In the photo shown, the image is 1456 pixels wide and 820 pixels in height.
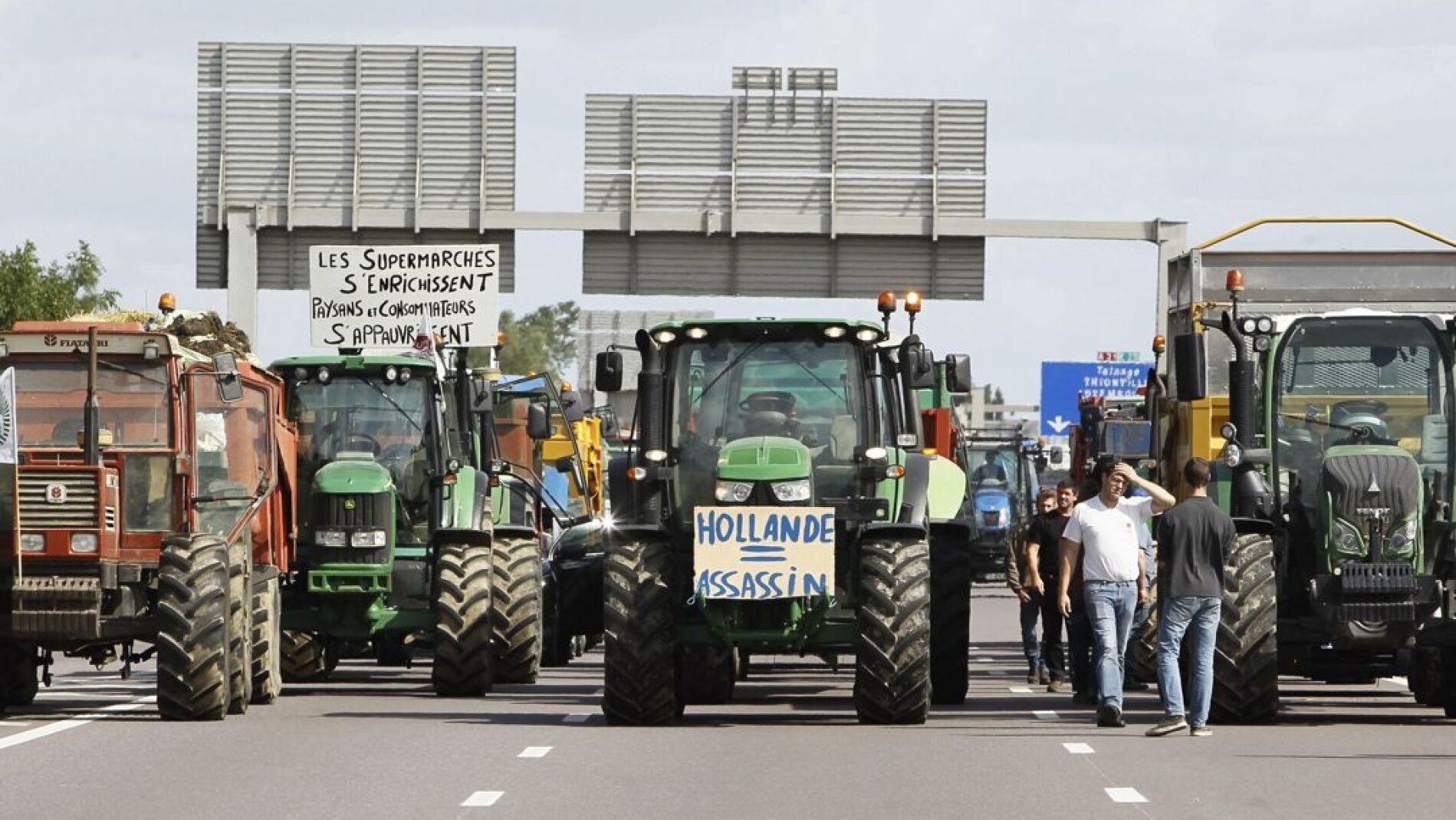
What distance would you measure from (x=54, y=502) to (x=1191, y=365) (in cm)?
770

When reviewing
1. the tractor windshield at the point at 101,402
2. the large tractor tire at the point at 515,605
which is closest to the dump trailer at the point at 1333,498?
the large tractor tire at the point at 515,605

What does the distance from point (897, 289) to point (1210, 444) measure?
16034 millimetres

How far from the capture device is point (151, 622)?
20.4 meters

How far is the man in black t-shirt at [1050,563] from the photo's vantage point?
2433 centimetres

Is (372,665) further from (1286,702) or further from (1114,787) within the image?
(1114,787)

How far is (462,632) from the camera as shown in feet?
76.6

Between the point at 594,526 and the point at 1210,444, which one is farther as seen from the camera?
the point at 594,526

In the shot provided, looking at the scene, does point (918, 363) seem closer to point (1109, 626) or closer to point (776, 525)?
point (776, 525)

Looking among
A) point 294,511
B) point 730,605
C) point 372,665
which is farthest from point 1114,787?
point 372,665

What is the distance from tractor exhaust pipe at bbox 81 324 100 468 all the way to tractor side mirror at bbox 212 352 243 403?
852mm

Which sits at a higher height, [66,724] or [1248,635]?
[1248,635]

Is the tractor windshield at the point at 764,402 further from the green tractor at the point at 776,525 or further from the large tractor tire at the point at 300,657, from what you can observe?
the large tractor tire at the point at 300,657

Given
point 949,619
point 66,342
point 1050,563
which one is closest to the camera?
point 66,342

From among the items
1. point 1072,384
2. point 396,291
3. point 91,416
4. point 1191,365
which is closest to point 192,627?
point 91,416
